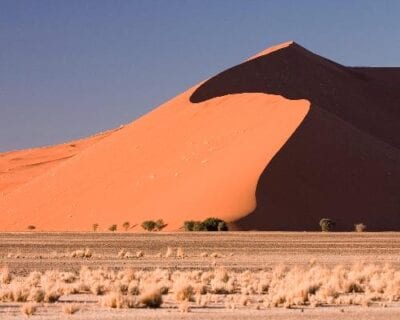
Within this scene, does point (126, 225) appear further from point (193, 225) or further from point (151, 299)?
point (151, 299)

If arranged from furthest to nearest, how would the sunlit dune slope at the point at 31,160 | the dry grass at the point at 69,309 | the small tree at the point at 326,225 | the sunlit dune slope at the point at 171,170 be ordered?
the sunlit dune slope at the point at 31,160, the sunlit dune slope at the point at 171,170, the small tree at the point at 326,225, the dry grass at the point at 69,309

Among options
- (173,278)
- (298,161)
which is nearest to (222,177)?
(298,161)

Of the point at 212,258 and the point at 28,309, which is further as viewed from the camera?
the point at 212,258

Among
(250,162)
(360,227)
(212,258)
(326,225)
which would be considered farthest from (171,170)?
(212,258)

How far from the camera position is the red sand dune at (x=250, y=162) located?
71.9 meters

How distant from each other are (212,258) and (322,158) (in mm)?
39711

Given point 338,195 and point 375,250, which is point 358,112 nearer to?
point 338,195

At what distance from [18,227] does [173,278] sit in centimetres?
6032

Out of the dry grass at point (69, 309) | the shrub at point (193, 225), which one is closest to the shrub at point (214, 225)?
the shrub at point (193, 225)

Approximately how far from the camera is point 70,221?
8119 cm

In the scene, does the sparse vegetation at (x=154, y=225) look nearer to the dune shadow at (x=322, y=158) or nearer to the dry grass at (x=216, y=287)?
the dune shadow at (x=322, y=158)

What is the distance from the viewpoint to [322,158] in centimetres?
7750

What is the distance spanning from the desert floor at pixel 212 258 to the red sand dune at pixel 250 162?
387 inches

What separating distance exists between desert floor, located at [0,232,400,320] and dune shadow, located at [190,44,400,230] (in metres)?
8.93
